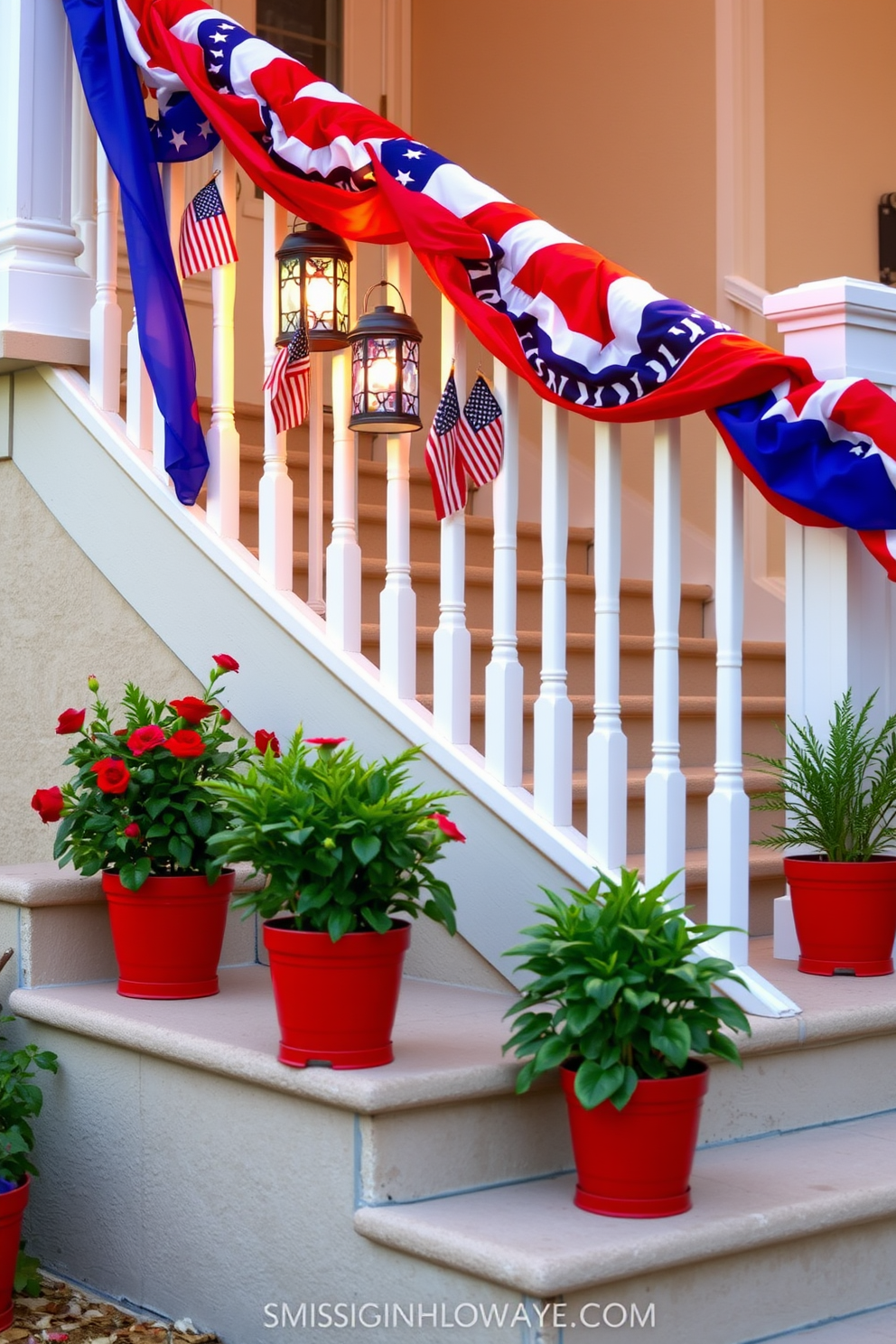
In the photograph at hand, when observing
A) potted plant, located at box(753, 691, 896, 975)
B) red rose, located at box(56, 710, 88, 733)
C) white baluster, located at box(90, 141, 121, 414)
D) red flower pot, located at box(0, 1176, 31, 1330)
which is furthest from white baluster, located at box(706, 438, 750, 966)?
white baluster, located at box(90, 141, 121, 414)

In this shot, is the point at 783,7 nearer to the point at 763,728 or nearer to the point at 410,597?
the point at 763,728

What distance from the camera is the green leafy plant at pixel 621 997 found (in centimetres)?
193

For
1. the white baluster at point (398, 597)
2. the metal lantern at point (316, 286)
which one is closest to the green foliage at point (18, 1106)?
the white baluster at point (398, 597)

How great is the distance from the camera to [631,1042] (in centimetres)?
196

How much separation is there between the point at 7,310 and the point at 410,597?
4.05 ft

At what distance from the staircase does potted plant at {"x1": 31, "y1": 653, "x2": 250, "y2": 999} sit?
580 millimetres

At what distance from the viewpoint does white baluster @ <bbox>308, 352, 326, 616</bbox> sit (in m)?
3.03

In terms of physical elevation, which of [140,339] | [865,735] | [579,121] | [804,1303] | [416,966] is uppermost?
[579,121]

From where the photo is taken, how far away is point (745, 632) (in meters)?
4.53

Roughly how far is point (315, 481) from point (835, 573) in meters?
1.00

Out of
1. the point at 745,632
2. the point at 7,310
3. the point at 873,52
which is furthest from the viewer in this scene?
the point at 873,52

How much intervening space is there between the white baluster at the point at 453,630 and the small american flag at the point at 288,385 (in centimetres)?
34

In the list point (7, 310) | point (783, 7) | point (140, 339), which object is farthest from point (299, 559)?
point (783, 7)

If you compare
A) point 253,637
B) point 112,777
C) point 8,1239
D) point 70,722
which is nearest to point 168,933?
point 112,777
